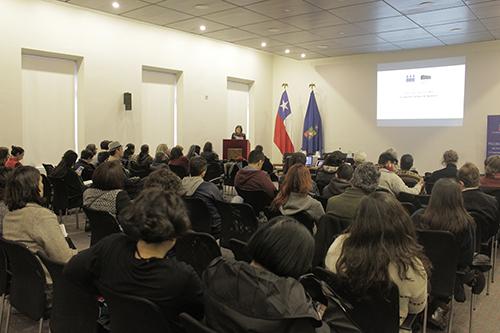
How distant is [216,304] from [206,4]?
678 centimetres

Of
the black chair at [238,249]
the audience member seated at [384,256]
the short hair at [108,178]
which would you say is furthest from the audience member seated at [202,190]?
the audience member seated at [384,256]

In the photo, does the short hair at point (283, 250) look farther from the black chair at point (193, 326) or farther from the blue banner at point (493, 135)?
the blue banner at point (493, 135)

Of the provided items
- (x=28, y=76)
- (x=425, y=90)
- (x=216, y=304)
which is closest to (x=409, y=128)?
(x=425, y=90)

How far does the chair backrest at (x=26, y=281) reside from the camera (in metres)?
2.37

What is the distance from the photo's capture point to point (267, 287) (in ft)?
4.79

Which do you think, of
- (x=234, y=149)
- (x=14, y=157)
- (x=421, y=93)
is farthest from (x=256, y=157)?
(x=421, y=93)

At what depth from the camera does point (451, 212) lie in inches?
120

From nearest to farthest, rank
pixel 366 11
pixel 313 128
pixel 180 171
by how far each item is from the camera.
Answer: pixel 180 171 → pixel 366 11 → pixel 313 128

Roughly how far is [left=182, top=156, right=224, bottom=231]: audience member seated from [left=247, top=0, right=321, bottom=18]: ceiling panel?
3.77m

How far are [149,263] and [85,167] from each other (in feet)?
18.7

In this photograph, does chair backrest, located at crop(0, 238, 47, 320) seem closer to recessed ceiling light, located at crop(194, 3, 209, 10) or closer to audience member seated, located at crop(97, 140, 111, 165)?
audience member seated, located at crop(97, 140, 111, 165)

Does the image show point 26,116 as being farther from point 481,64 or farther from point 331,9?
point 481,64

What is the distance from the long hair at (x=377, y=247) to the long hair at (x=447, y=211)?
99 cm

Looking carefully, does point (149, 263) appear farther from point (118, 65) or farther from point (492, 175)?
point (118, 65)
